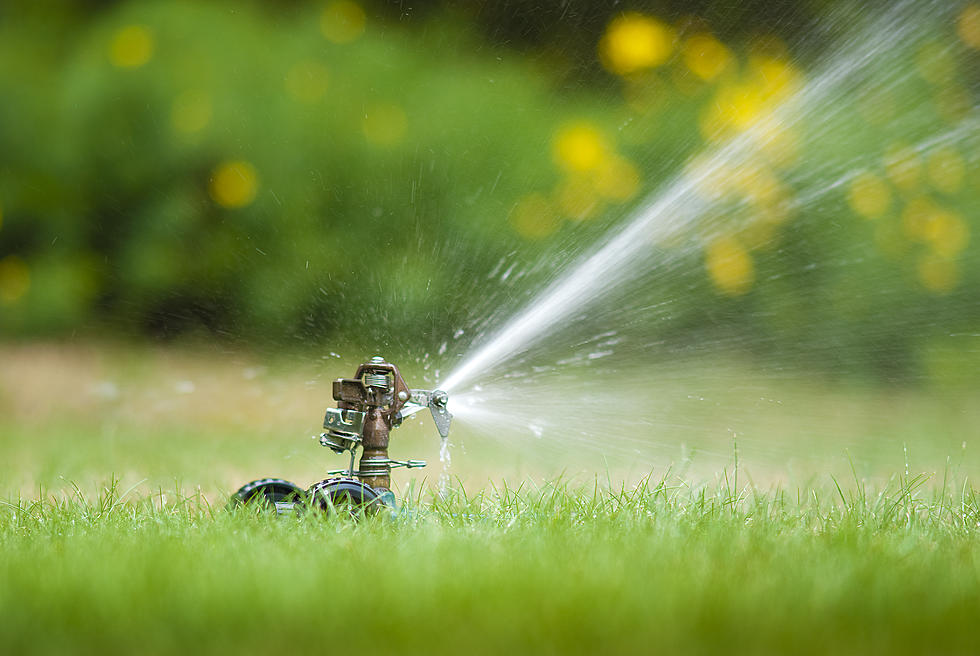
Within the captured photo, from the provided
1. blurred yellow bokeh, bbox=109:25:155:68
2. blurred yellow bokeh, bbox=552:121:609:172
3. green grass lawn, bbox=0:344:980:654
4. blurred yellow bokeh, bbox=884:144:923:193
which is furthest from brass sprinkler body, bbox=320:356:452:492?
blurred yellow bokeh, bbox=884:144:923:193

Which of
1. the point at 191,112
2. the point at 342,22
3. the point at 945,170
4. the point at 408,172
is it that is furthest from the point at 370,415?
the point at 945,170

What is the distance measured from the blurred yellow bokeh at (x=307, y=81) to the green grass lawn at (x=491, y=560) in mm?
1454

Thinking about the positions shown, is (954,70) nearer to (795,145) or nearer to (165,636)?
(795,145)

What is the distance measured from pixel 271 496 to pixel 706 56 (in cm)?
291

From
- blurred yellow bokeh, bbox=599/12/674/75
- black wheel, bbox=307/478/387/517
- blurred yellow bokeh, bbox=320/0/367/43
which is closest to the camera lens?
black wheel, bbox=307/478/387/517

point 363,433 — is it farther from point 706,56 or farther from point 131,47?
point 131,47

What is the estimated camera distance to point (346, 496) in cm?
245

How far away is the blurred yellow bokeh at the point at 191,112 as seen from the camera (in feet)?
14.8

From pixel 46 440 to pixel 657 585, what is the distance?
3321 millimetres

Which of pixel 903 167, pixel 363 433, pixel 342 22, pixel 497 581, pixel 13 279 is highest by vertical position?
pixel 342 22

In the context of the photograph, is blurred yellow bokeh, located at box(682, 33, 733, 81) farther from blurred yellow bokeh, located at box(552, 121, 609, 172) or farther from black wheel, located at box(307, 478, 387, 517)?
black wheel, located at box(307, 478, 387, 517)

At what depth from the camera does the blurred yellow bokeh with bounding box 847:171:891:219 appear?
481 centimetres

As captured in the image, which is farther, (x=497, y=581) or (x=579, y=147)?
(x=579, y=147)

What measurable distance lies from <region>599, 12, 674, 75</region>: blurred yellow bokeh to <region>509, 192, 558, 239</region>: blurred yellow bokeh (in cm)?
75
